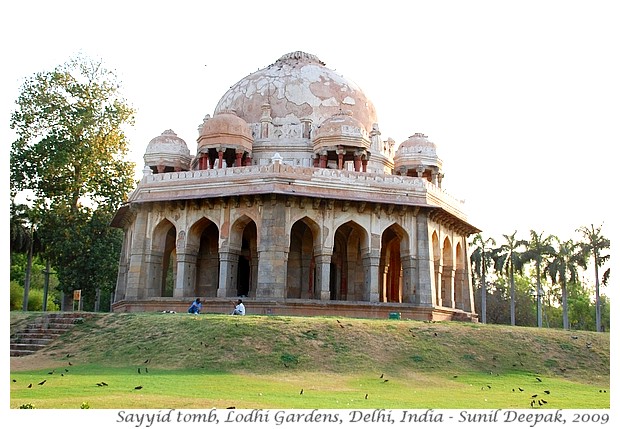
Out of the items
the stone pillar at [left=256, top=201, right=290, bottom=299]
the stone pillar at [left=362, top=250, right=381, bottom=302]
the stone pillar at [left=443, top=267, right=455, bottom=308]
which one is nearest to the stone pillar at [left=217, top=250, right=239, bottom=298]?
the stone pillar at [left=256, top=201, right=290, bottom=299]

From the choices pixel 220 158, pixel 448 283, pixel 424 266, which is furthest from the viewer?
pixel 448 283

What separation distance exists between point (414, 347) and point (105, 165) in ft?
75.7

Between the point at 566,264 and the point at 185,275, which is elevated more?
the point at 566,264

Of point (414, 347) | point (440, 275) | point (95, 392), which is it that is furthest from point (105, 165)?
point (95, 392)

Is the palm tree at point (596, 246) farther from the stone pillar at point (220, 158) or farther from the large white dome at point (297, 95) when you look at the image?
the stone pillar at point (220, 158)

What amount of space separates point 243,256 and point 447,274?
29.3ft

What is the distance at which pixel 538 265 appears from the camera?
41844mm

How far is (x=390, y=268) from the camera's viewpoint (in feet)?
105

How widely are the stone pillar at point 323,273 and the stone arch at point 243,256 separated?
9.75 ft

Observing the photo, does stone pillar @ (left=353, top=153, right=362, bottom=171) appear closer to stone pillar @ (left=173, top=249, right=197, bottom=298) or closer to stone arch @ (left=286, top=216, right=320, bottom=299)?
stone arch @ (left=286, top=216, right=320, bottom=299)

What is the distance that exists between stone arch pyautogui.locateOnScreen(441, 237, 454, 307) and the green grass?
9665 millimetres

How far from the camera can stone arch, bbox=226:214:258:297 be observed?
26344mm

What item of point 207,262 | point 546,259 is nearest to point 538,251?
point 546,259

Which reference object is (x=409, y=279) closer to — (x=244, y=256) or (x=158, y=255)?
(x=244, y=256)
